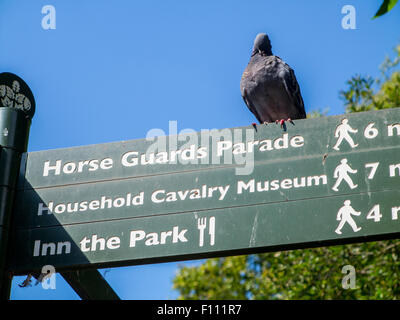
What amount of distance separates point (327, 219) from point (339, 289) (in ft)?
24.6

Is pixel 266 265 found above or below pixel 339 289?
above

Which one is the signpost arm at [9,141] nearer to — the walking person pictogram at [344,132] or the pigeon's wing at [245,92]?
the walking person pictogram at [344,132]

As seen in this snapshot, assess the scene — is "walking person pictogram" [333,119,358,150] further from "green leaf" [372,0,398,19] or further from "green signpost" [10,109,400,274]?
"green leaf" [372,0,398,19]

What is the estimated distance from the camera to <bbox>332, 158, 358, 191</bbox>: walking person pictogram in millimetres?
2513

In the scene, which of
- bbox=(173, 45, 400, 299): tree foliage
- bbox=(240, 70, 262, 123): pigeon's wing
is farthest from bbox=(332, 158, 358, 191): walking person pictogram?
bbox=(173, 45, 400, 299): tree foliage

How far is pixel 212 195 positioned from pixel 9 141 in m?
0.93

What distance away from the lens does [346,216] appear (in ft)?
7.98

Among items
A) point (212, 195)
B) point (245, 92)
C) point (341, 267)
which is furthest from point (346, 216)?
point (341, 267)

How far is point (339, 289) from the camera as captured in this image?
9.58 meters

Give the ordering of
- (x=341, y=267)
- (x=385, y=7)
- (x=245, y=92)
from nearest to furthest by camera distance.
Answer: (x=385, y=7)
(x=245, y=92)
(x=341, y=267)

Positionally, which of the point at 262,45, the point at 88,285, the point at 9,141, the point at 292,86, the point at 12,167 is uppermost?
the point at 262,45

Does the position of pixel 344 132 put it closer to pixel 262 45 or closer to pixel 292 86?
pixel 292 86
